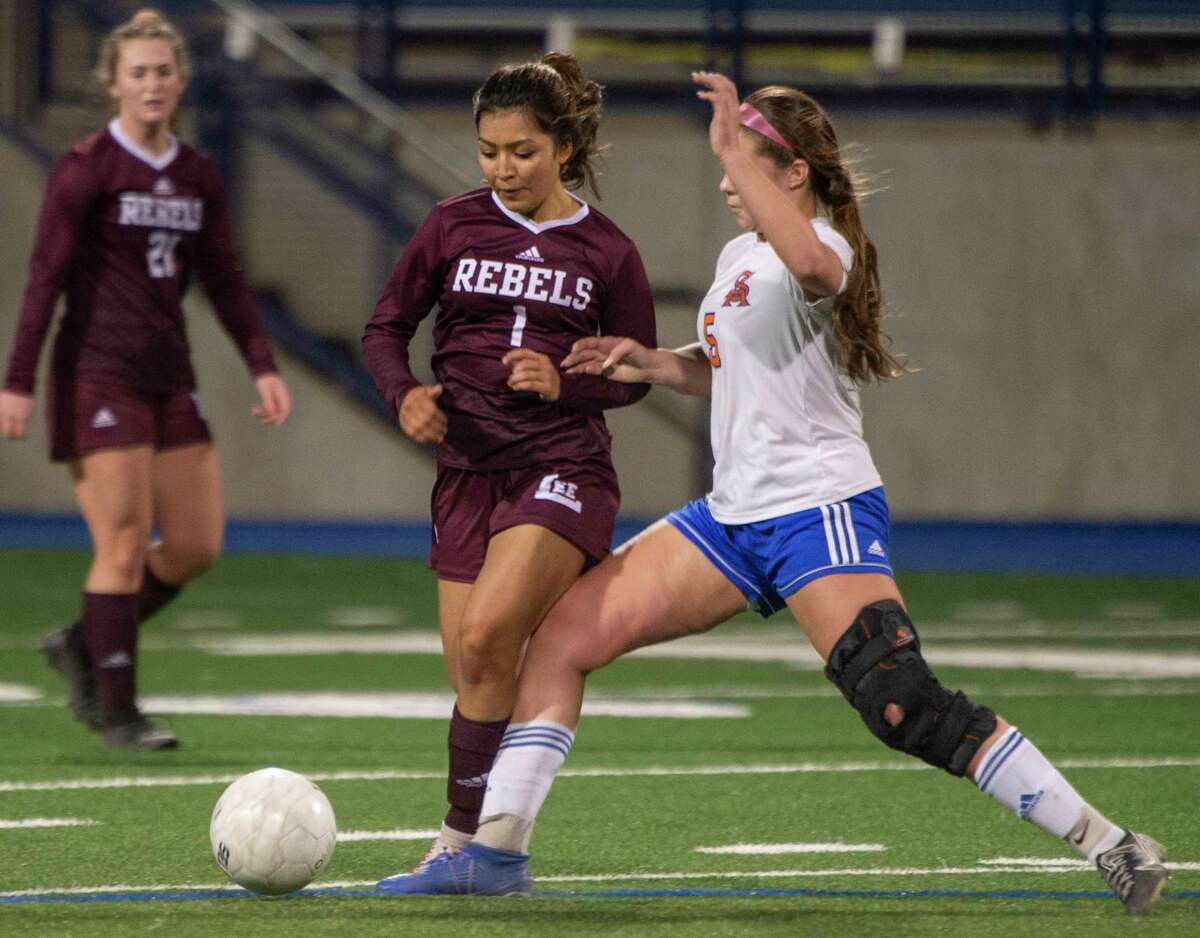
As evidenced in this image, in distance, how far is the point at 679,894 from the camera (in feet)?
16.3

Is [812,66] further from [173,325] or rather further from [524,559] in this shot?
[524,559]

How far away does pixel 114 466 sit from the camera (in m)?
6.96

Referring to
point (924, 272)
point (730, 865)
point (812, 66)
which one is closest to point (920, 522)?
point (924, 272)

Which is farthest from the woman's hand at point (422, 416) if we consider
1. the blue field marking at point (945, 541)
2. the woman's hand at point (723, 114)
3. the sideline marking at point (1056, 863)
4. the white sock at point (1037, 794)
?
the blue field marking at point (945, 541)

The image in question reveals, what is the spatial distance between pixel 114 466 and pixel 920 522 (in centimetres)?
1042

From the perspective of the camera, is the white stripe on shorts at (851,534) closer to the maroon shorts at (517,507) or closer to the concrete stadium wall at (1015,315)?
the maroon shorts at (517,507)

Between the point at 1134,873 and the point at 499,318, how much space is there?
5.93ft

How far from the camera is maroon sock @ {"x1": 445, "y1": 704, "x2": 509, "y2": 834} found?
5.03 metres

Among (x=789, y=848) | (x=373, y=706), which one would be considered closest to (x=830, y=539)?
(x=789, y=848)

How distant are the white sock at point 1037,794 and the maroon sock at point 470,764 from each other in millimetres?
1079

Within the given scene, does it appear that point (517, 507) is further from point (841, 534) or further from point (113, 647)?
point (113, 647)

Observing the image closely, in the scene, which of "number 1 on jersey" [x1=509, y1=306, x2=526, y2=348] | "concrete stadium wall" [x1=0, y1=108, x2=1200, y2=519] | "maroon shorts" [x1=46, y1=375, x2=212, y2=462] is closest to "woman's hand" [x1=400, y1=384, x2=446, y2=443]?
"number 1 on jersey" [x1=509, y1=306, x2=526, y2=348]

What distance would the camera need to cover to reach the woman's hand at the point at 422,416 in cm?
486

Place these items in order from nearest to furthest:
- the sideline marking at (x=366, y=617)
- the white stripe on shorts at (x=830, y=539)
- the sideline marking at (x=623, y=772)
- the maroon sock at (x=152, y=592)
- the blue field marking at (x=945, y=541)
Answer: the white stripe on shorts at (x=830, y=539) < the sideline marking at (x=623, y=772) < the maroon sock at (x=152, y=592) < the sideline marking at (x=366, y=617) < the blue field marking at (x=945, y=541)
